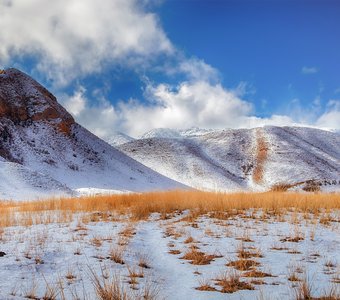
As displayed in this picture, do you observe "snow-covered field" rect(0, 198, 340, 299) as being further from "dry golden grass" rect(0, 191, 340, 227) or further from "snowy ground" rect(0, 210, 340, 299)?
"dry golden grass" rect(0, 191, 340, 227)

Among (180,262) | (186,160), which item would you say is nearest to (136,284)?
(180,262)

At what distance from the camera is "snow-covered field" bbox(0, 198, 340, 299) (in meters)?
4.73

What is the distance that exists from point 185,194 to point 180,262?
900 cm

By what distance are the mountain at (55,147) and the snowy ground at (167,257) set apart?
4091cm

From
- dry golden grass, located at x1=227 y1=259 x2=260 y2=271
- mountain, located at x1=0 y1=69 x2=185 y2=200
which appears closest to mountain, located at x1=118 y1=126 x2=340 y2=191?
mountain, located at x1=0 y1=69 x2=185 y2=200

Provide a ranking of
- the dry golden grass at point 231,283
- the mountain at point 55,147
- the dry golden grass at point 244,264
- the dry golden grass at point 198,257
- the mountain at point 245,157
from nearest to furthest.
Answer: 1. the dry golden grass at point 231,283
2. the dry golden grass at point 244,264
3. the dry golden grass at point 198,257
4. the mountain at point 55,147
5. the mountain at point 245,157

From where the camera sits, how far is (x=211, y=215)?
1180 centimetres

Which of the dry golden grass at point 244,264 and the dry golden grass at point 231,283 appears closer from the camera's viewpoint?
the dry golden grass at point 231,283

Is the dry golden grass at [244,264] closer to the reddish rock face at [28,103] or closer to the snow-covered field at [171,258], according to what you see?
the snow-covered field at [171,258]

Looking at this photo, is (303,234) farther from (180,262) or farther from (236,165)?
(236,165)

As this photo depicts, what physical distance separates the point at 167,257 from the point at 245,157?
96.9m

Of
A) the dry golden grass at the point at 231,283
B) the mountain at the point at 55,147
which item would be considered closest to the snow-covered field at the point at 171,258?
the dry golden grass at the point at 231,283

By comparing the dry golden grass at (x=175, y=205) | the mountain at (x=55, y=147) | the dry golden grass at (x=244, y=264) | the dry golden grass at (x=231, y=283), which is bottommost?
the dry golden grass at (x=231, y=283)

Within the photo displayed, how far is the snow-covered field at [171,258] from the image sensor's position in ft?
15.5
